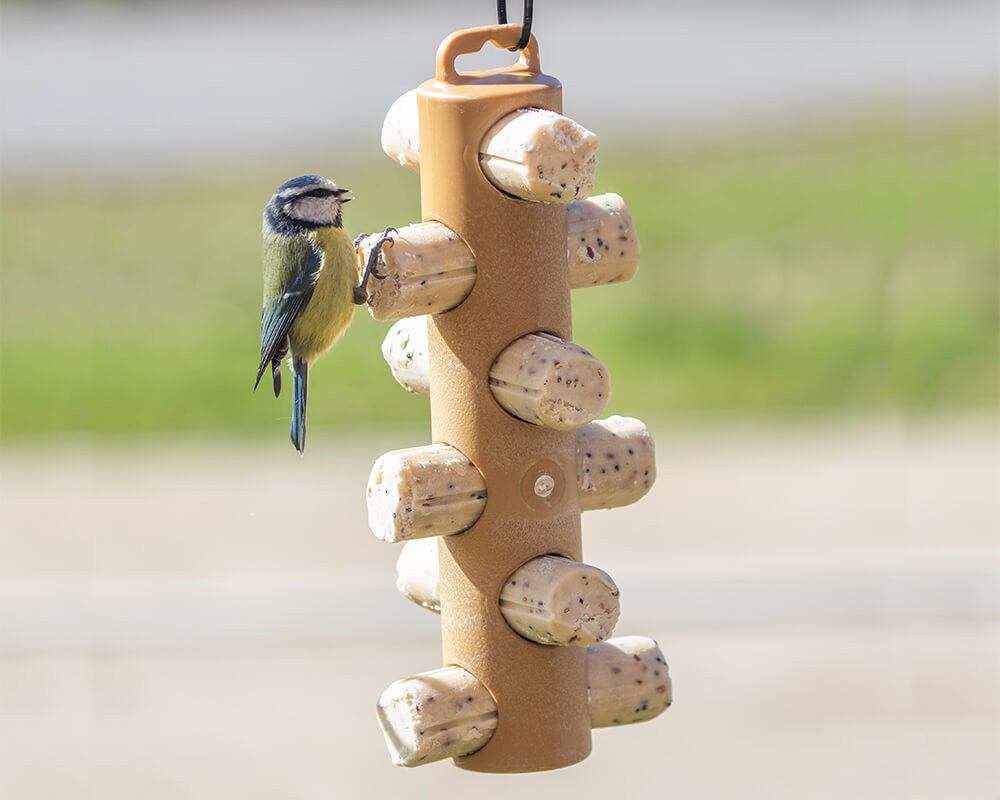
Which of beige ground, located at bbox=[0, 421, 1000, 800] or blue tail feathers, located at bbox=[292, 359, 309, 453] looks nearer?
blue tail feathers, located at bbox=[292, 359, 309, 453]

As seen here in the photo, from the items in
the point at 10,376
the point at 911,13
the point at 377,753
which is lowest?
the point at 377,753

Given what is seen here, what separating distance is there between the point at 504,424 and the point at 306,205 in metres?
0.43

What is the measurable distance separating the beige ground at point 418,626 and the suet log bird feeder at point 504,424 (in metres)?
3.77

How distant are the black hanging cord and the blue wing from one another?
418 mm

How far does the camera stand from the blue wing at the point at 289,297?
265 cm

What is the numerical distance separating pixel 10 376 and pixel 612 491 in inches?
310

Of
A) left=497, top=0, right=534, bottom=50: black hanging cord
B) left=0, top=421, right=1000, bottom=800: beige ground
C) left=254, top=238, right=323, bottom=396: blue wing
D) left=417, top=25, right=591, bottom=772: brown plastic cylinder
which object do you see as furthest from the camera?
left=0, top=421, right=1000, bottom=800: beige ground

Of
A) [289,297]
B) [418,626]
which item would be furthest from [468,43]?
[418,626]

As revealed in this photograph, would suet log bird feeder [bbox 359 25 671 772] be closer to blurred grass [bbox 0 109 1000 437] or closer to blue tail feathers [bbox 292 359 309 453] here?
blue tail feathers [bbox 292 359 309 453]

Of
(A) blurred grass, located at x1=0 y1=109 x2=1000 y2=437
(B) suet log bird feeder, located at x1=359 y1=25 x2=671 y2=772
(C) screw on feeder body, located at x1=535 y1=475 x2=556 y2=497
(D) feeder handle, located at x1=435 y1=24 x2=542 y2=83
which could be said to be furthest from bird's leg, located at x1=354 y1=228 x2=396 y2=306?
(A) blurred grass, located at x1=0 y1=109 x2=1000 y2=437

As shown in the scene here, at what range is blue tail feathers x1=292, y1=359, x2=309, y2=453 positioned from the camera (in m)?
2.64

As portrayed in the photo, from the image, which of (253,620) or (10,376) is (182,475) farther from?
(253,620)

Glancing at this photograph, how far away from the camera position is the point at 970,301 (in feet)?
34.2

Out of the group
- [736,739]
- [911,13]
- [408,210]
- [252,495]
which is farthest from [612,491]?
[911,13]
